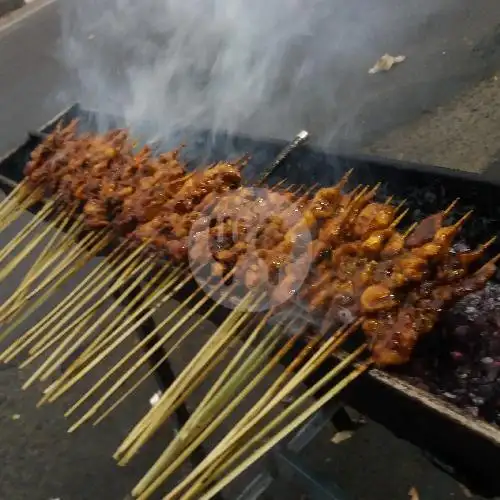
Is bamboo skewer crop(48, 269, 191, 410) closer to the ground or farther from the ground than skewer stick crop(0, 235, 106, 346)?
closer to the ground

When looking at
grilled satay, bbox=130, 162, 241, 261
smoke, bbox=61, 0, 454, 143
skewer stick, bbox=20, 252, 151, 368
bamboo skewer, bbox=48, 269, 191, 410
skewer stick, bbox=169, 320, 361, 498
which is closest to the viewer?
skewer stick, bbox=169, 320, 361, 498

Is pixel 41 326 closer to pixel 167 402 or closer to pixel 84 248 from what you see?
pixel 84 248

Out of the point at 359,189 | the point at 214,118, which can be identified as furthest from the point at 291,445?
the point at 214,118

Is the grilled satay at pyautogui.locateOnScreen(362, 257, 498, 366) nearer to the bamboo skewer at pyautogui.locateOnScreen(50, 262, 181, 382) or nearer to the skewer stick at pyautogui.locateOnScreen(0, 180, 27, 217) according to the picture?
the bamboo skewer at pyautogui.locateOnScreen(50, 262, 181, 382)

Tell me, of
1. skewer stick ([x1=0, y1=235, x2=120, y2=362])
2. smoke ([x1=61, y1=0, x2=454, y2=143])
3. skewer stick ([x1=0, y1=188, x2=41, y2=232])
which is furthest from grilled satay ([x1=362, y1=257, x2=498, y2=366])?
smoke ([x1=61, y1=0, x2=454, y2=143])

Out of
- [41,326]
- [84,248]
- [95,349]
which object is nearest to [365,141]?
[84,248]

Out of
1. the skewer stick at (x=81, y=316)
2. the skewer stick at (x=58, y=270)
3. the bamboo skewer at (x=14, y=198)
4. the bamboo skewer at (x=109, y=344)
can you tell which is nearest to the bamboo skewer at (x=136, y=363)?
the bamboo skewer at (x=109, y=344)
